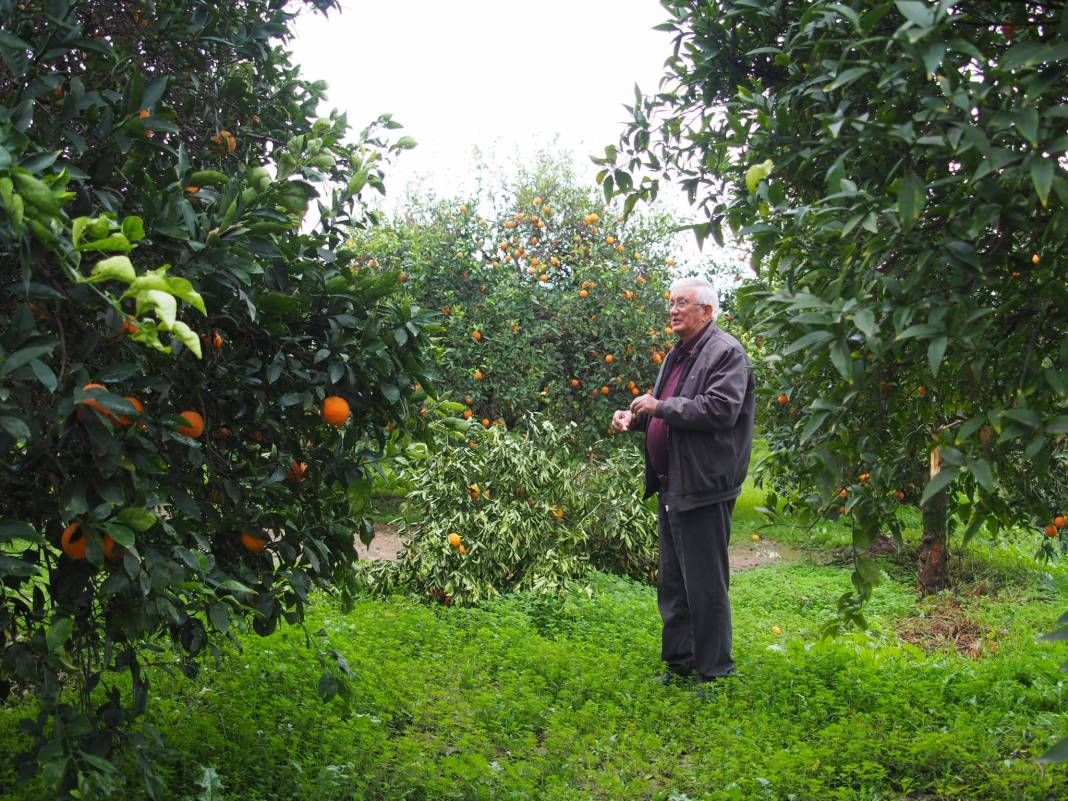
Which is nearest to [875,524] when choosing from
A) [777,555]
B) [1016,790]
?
[1016,790]

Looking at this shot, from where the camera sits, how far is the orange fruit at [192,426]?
2.42 metres

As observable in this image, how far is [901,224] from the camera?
6.53 ft

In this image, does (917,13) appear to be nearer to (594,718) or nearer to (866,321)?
(866,321)

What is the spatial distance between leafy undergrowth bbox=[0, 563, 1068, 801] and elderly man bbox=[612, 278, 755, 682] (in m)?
0.21

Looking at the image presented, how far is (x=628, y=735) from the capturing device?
3727 mm

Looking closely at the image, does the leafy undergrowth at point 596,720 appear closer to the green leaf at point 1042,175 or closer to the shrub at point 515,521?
the shrub at point 515,521

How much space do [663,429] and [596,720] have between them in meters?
1.38

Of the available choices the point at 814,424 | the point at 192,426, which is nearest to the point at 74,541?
the point at 192,426

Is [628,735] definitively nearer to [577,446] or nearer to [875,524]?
[875,524]

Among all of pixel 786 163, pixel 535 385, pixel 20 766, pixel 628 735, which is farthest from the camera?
pixel 535 385

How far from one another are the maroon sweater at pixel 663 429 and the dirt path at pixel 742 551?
4073mm

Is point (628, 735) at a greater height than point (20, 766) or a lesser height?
lesser

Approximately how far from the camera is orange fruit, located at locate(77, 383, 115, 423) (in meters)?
1.93

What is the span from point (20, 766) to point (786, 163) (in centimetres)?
249
